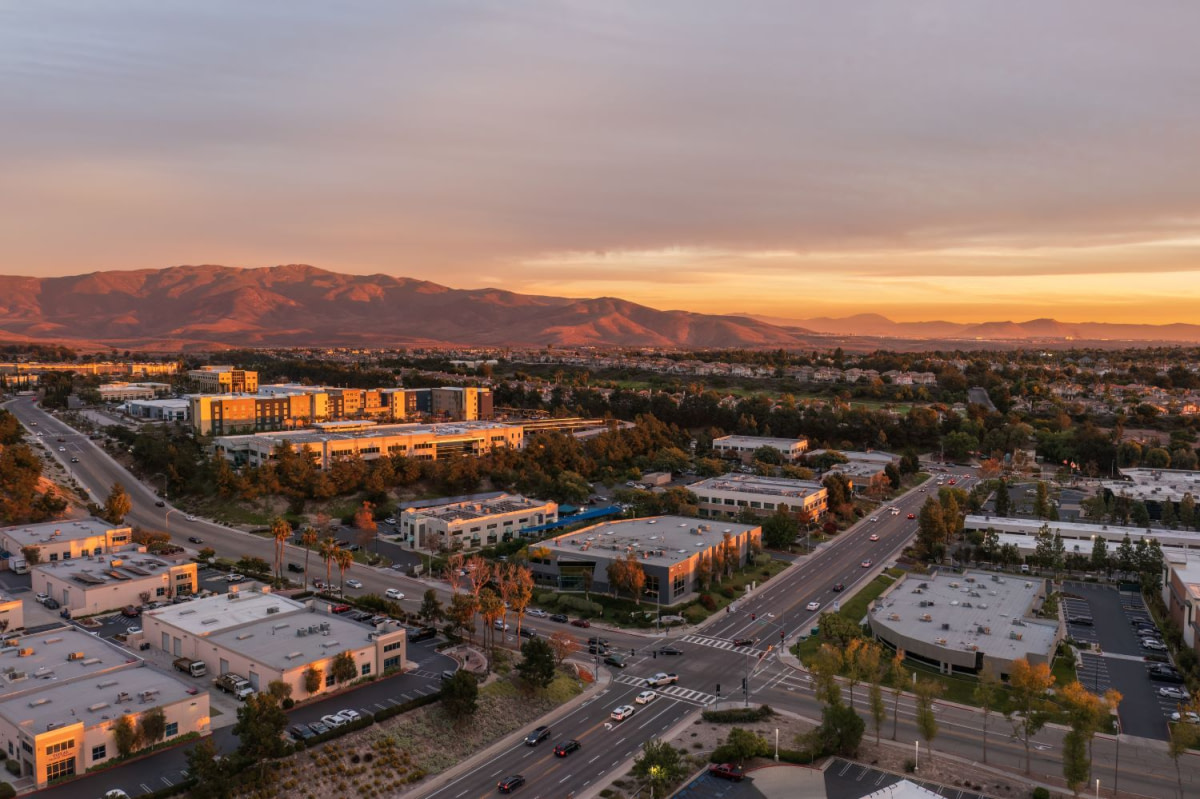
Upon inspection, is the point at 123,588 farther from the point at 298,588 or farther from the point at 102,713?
the point at 102,713

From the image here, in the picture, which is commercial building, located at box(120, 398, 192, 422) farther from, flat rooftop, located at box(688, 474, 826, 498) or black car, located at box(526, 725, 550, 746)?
black car, located at box(526, 725, 550, 746)

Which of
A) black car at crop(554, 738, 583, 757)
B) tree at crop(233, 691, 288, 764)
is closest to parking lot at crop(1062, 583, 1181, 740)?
A: black car at crop(554, 738, 583, 757)

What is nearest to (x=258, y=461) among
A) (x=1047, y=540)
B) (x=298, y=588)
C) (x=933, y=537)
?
(x=298, y=588)

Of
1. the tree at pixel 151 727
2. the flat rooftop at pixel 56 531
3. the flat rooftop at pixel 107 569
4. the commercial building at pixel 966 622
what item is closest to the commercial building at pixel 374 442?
the flat rooftop at pixel 56 531

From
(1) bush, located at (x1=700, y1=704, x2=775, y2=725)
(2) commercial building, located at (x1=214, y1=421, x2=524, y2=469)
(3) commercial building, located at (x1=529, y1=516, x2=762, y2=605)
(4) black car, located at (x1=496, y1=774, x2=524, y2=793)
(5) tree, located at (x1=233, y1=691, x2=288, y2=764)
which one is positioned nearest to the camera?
(5) tree, located at (x1=233, y1=691, x2=288, y2=764)

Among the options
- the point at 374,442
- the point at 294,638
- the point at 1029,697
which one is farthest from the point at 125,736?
the point at 374,442

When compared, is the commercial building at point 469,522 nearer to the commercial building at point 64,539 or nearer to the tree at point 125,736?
the commercial building at point 64,539
